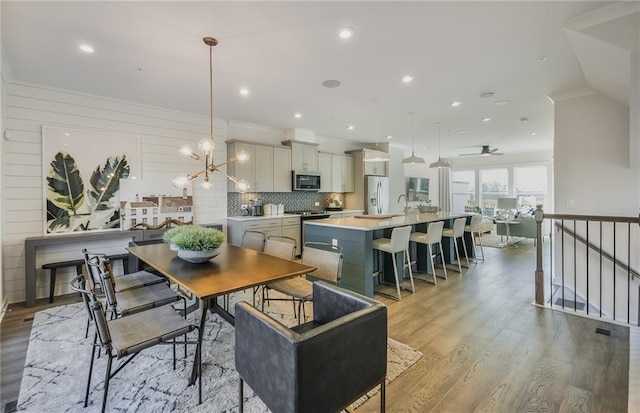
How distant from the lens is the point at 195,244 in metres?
2.39

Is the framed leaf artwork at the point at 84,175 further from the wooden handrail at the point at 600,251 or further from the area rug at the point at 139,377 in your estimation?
the wooden handrail at the point at 600,251

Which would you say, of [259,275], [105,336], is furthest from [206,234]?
[105,336]

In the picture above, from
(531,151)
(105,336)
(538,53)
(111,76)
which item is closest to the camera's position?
(105,336)

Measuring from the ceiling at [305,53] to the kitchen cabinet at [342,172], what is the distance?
7.21ft

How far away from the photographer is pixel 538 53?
300 cm

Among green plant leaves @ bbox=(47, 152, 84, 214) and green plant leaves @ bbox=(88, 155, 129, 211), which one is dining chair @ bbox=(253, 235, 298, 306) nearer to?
green plant leaves @ bbox=(88, 155, 129, 211)

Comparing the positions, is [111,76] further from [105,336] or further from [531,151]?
[531,151]

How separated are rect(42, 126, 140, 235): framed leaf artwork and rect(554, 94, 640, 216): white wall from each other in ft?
20.6

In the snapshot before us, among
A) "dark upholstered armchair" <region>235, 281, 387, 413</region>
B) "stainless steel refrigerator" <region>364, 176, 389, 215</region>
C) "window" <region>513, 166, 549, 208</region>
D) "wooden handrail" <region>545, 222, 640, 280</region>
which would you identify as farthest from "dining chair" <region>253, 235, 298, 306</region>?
"window" <region>513, 166, 549, 208</region>

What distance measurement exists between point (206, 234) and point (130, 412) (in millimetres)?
1260

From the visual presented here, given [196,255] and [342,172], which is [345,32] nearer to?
[196,255]

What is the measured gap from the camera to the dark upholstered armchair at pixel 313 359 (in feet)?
3.92

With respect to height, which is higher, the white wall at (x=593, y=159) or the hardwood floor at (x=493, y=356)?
the white wall at (x=593, y=159)

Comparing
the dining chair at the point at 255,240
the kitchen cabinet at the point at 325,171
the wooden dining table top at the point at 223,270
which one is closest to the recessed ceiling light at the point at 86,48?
the wooden dining table top at the point at 223,270
